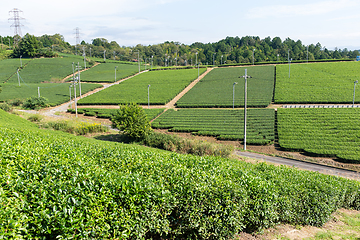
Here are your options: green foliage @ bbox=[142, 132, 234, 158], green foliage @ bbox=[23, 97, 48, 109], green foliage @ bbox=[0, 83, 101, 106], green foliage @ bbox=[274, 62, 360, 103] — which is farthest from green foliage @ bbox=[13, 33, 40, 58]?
green foliage @ bbox=[142, 132, 234, 158]

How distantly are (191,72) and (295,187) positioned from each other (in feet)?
303

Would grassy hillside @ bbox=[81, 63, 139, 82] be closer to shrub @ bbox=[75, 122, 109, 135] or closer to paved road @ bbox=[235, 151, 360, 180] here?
shrub @ bbox=[75, 122, 109, 135]

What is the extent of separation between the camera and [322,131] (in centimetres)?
3722

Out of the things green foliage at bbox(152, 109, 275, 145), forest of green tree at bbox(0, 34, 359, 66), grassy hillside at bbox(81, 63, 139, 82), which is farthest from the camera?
forest of green tree at bbox(0, 34, 359, 66)

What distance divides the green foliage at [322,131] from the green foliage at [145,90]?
31.9 m

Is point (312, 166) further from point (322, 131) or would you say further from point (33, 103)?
point (33, 103)

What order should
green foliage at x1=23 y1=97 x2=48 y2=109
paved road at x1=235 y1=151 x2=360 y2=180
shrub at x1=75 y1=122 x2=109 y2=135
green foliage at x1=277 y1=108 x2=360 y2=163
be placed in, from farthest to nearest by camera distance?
1. green foliage at x1=23 y1=97 x2=48 y2=109
2. shrub at x1=75 y1=122 x2=109 y2=135
3. green foliage at x1=277 y1=108 x2=360 y2=163
4. paved road at x1=235 y1=151 x2=360 y2=180

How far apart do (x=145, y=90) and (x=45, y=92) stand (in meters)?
31.8

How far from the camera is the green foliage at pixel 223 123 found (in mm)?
37938

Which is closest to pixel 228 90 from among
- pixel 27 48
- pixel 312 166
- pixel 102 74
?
pixel 312 166

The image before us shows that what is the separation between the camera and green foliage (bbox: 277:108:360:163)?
103ft

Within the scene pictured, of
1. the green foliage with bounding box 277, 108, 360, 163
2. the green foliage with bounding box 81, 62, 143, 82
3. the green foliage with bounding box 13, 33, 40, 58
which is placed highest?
the green foliage with bounding box 13, 33, 40, 58

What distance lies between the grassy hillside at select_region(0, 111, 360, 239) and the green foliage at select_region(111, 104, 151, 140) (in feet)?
69.4

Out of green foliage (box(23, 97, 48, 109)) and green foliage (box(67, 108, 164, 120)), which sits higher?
green foliage (box(23, 97, 48, 109))
